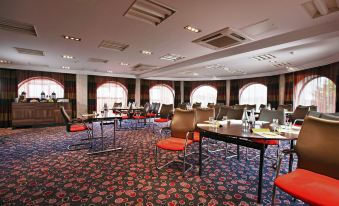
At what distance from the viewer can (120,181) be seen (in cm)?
249

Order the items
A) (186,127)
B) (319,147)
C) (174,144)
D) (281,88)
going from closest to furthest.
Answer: (319,147)
(174,144)
(186,127)
(281,88)

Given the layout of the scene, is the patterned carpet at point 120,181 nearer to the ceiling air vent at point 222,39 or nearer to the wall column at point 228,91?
the ceiling air vent at point 222,39

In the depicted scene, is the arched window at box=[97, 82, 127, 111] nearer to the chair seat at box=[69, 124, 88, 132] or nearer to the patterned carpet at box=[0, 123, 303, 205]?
the chair seat at box=[69, 124, 88, 132]

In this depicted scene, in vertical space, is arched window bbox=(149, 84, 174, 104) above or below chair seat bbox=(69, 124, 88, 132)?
above

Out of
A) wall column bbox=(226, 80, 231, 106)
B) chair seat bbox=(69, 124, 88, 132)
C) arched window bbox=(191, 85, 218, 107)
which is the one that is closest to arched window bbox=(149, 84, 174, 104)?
arched window bbox=(191, 85, 218, 107)

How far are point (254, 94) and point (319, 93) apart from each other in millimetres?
3688

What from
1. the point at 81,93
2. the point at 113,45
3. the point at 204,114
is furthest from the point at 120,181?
the point at 81,93

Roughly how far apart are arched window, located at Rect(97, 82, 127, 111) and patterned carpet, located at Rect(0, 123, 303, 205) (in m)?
6.43

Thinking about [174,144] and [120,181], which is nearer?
[120,181]

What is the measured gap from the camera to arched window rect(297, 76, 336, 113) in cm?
605

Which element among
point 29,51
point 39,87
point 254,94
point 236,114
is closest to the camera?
point 236,114

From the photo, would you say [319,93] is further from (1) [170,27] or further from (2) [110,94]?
(2) [110,94]

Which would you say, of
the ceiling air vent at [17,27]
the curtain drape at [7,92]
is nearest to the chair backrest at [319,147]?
the ceiling air vent at [17,27]

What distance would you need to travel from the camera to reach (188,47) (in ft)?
15.9
